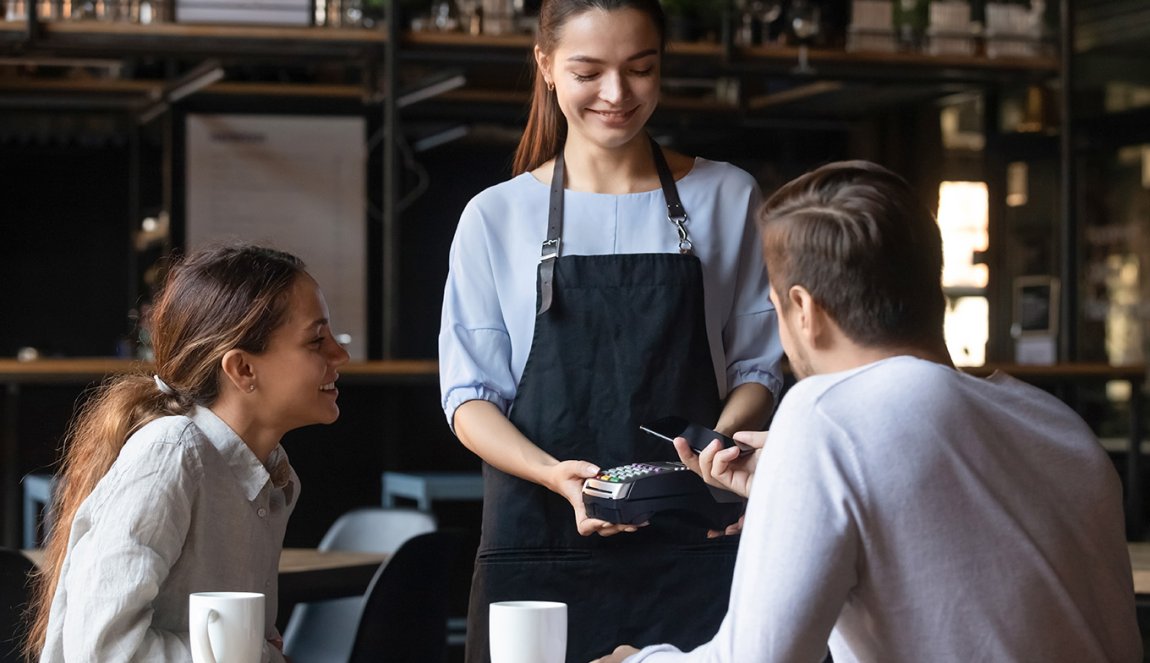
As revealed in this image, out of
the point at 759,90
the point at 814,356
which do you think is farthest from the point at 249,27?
the point at 814,356

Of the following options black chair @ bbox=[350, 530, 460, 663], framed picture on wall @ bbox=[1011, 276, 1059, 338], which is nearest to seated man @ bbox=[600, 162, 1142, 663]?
black chair @ bbox=[350, 530, 460, 663]

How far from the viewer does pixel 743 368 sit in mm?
1916

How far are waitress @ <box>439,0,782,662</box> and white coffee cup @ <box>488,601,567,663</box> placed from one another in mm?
533

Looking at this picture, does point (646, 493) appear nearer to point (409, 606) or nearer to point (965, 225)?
point (409, 606)

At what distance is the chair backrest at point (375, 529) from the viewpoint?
3177 mm

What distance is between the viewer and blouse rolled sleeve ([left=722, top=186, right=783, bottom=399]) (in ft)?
6.28

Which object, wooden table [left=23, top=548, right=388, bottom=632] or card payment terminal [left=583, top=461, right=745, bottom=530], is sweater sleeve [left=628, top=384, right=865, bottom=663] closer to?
card payment terminal [left=583, top=461, right=745, bottom=530]

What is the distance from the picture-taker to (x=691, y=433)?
1.60 metres

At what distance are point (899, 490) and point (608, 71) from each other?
905mm

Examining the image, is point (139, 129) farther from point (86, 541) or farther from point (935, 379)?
point (935, 379)

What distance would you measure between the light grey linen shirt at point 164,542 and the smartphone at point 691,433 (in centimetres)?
48

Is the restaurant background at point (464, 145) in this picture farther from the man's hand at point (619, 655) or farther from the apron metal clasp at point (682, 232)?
the man's hand at point (619, 655)

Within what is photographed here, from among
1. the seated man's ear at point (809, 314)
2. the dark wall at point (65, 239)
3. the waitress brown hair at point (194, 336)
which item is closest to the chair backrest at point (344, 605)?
the waitress brown hair at point (194, 336)

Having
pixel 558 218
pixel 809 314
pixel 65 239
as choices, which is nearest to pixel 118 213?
pixel 65 239
